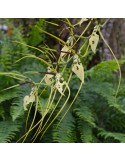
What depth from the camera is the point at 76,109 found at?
5.54 ft

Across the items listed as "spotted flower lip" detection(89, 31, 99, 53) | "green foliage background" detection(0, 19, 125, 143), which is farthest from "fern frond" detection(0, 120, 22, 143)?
"spotted flower lip" detection(89, 31, 99, 53)

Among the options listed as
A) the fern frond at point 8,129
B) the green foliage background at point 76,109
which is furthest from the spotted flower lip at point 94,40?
the fern frond at point 8,129

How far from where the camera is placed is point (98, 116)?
1.90m

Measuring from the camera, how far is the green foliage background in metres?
1.60

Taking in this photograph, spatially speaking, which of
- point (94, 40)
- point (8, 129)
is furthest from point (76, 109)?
point (94, 40)

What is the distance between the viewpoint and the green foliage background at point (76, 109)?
1.60 m

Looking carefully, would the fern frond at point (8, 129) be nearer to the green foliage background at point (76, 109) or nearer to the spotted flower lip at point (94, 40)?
the green foliage background at point (76, 109)

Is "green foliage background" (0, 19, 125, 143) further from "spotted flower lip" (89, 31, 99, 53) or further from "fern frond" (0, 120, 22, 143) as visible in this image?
"spotted flower lip" (89, 31, 99, 53)

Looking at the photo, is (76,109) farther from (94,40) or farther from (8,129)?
(94,40)

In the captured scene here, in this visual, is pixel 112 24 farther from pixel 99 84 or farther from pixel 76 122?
pixel 76 122
